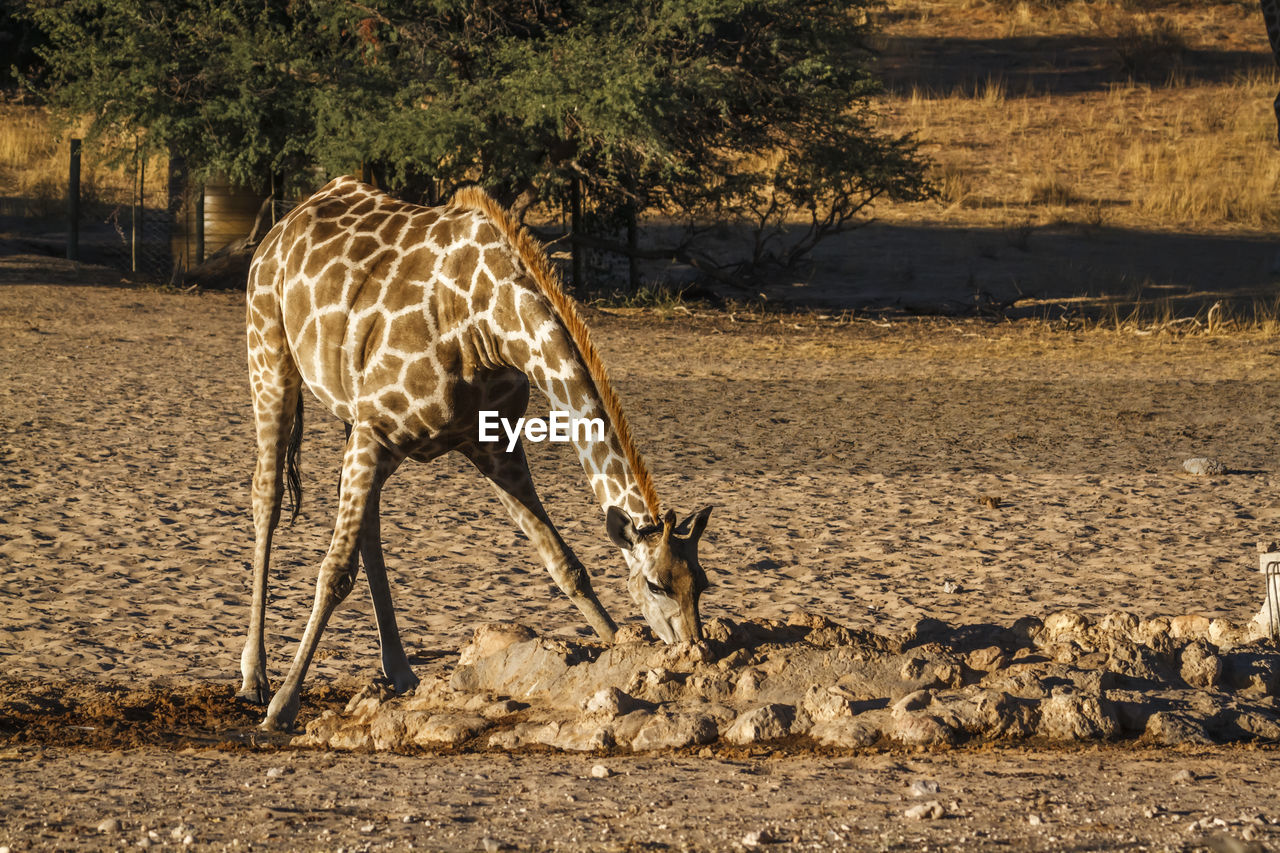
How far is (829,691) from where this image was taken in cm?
524

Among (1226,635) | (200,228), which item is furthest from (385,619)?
(200,228)

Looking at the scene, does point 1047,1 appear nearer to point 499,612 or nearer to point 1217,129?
point 1217,129

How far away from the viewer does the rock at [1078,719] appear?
5.02 meters

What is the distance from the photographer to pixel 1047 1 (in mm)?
37750

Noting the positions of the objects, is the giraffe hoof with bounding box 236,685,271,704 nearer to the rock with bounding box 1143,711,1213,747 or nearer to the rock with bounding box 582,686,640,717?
the rock with bounding box 582,686,640,717

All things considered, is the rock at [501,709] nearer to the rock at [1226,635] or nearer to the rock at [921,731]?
the rock at [921,731]

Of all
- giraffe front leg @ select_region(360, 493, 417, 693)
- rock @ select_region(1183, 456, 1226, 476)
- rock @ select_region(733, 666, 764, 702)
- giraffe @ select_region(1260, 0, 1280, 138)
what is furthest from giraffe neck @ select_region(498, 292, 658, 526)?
giraffe @ select_region(1260, 0, 1280, 138)

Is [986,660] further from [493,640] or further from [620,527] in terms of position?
[493,640]

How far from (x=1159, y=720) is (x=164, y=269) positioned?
57.5 feet

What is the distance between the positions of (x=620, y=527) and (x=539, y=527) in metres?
0.95

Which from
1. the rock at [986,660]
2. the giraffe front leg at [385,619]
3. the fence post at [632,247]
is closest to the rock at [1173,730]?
the rock at [986,660]

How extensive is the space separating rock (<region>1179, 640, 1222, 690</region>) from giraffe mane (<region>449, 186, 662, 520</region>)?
2.08 m

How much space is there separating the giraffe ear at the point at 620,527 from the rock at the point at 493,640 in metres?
0.84

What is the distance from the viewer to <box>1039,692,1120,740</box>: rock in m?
5.02
